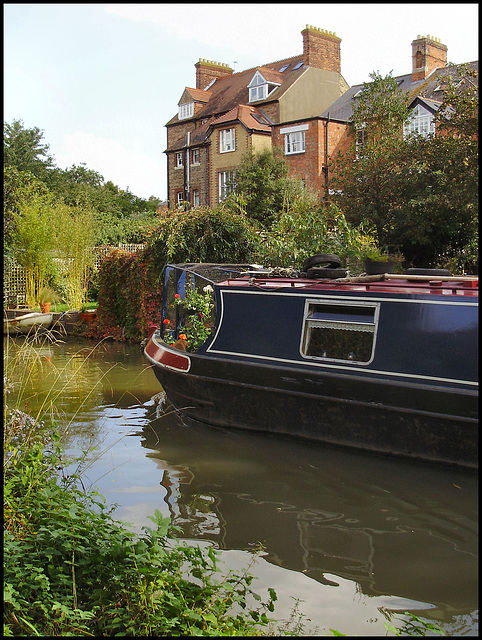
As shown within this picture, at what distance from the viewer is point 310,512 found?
538 cm

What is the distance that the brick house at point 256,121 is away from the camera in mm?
31859

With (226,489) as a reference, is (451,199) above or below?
above

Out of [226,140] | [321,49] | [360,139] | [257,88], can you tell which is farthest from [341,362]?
[321,49]

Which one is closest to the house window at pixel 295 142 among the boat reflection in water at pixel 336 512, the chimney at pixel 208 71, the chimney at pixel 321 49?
the chimney at pixel 321 49

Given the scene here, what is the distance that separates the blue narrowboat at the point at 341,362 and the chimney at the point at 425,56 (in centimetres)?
2725

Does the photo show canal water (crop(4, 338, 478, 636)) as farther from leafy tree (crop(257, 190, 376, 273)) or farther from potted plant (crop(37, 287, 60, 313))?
potted plant (crop(37, 287, 60, 313))

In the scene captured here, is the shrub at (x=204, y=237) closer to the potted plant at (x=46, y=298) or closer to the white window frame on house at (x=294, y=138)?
the potted plant at (x=46, y=298)

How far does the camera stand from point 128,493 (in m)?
5.73

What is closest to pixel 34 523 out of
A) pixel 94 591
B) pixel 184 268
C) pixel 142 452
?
pixel 94 591

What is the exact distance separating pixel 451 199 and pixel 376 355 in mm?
11156

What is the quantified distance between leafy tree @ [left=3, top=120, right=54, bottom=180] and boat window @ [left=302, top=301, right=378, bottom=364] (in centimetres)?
4534

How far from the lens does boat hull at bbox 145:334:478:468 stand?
5.89 meters

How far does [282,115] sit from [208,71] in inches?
491

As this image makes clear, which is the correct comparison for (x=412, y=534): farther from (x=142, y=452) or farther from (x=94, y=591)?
(x=142, y=452)
